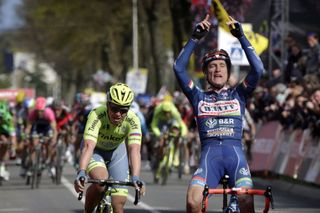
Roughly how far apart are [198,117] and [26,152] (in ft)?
49.4

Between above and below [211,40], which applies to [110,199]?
below

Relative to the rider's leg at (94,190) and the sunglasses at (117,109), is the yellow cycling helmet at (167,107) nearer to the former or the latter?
the rider's leg at (94,190)

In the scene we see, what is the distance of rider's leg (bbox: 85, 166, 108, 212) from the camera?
11693mm

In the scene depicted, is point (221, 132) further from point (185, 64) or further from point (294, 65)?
point (294, 65)

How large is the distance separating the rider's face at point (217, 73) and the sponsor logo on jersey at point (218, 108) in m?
0.17

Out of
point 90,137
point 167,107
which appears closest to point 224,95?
point 90,137

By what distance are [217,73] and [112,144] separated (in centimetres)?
187

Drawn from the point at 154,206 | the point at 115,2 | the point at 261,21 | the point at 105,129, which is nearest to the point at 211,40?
the point at 261,21

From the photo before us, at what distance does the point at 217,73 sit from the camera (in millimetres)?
10734

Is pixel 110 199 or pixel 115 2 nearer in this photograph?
pixel 110 199

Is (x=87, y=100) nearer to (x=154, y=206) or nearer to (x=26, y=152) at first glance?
(x=26, y=152)

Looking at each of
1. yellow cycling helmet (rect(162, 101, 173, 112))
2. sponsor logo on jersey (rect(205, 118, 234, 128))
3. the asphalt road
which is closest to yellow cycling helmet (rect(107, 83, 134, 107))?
sponsor logo on jersey (rect(205, 118, 234, 128))

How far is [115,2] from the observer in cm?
6456

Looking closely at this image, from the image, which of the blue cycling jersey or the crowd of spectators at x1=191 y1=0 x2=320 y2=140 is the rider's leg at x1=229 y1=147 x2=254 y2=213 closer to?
the blue cycling jersey
